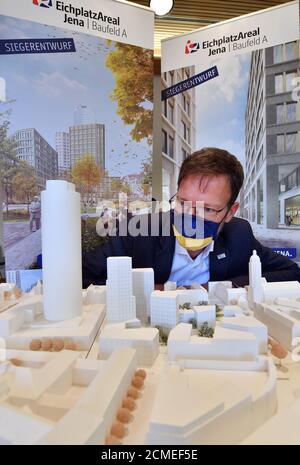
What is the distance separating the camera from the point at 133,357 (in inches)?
41.2

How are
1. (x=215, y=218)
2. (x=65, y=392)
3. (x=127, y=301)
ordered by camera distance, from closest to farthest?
1. (x=65, y=392)
2. (x=127, y=301)
3. (x=215, y=218)

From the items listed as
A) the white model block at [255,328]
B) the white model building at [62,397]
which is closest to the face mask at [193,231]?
the white model block at [255,328]

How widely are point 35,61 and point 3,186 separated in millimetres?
1113

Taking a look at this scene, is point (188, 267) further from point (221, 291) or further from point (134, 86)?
point (134, 86)

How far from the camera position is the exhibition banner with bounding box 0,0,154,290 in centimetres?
293

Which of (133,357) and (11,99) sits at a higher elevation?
(11,99)

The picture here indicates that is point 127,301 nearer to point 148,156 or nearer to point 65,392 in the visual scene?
point 65,392

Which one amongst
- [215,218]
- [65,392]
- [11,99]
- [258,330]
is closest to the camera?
[65,392]

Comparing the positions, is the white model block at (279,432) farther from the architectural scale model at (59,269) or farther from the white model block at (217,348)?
the architectural scale model at (59,269)

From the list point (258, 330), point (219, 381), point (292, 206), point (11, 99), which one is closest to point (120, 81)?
point (11, 99)

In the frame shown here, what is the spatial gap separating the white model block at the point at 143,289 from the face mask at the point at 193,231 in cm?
136

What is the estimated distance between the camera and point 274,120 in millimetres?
3338

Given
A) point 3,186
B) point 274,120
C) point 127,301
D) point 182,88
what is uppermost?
point 182,88

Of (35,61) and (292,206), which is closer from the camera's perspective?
(35,61)
